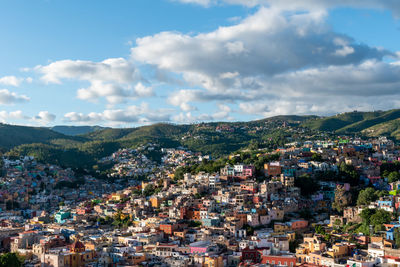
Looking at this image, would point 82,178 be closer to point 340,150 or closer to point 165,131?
point 340,150

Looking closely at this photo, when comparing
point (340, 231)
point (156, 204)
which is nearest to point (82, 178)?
point (156, 204)

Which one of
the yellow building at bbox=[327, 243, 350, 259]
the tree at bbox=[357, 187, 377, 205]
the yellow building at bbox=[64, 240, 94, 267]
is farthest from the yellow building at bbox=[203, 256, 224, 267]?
the tree at bbox=[357, 187, 377, 205]

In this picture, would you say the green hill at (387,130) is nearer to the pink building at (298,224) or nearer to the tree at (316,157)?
the tree at (316,157)

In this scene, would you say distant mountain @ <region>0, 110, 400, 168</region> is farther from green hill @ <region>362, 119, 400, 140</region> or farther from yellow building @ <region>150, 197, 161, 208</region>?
yellow building @ <region>150, 197, 161, 208</region>

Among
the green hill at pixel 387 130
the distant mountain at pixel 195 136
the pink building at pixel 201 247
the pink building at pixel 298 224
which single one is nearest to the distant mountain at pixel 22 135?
the distant mountain at pixel 195 136

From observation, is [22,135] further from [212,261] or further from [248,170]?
[212,261]
